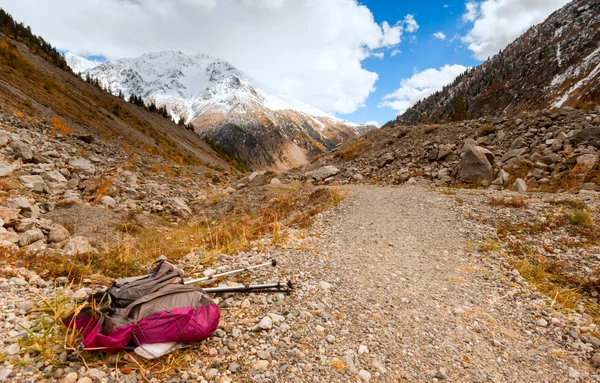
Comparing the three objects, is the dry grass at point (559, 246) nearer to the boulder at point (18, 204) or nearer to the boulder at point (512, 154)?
the boulder at point (512, 154)

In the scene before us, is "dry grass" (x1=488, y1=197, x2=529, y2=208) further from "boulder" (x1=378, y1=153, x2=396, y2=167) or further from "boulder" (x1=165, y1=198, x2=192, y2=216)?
"boulder" (x1=165, y1=198, x2=192, y2=216)

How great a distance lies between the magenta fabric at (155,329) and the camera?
9.89ft

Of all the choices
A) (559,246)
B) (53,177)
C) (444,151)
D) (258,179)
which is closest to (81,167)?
(53,177)

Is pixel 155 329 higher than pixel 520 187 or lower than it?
lower

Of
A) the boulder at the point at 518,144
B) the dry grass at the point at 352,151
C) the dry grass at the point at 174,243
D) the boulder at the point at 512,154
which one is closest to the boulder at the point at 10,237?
the dry grass at the point at 174,243

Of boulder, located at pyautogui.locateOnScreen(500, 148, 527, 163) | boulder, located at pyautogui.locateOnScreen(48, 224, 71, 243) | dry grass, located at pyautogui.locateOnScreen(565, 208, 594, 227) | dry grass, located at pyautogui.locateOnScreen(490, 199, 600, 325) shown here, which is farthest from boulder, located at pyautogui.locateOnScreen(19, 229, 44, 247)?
boulder, located at pyautogui.locateOnScreen(500, 148, 527, 163)

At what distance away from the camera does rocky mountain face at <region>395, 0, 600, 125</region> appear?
107 m

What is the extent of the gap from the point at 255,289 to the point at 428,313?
9.96 feet

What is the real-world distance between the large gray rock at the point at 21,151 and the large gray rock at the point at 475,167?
23.3 m

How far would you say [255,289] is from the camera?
4.84 metres

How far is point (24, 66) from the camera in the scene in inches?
1348

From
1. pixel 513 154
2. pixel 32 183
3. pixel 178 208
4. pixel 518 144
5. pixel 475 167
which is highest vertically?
pixel 518 144

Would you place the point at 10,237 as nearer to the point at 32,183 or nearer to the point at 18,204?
the point at 18,204

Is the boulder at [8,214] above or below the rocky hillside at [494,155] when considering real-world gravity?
below
